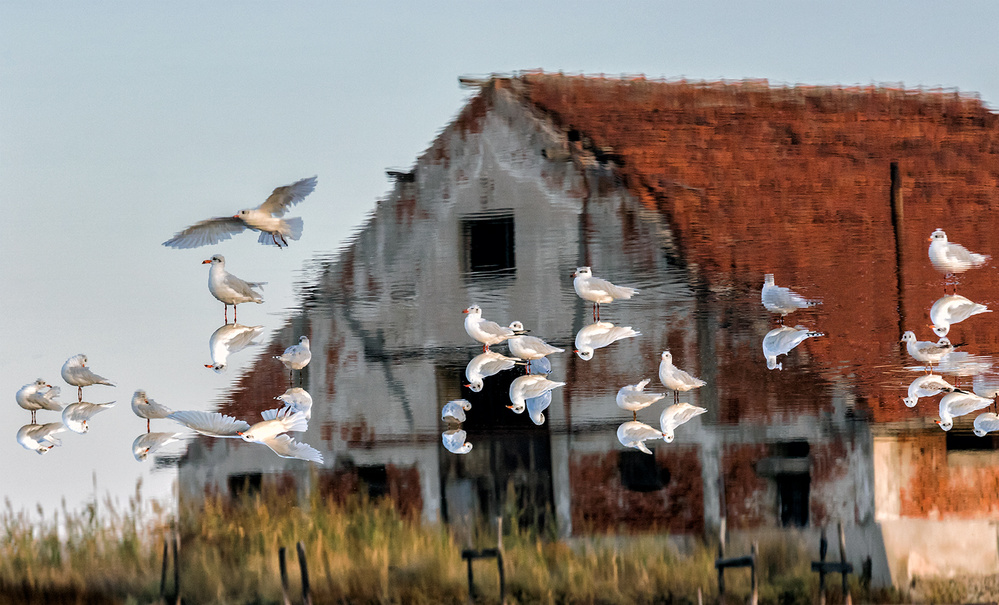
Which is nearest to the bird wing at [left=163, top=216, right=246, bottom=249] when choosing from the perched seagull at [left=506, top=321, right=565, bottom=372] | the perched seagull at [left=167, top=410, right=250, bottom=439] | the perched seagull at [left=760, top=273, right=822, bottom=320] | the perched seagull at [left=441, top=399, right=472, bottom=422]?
the perched seagull at [left=167, top=410, right=250, bottom=439]

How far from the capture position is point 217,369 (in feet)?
25.6

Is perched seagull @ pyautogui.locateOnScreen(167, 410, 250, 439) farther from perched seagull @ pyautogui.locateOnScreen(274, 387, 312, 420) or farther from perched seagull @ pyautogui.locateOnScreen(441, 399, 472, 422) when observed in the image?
perched seagull @ pyautogui.locateOnScreen(441, 399, 472, 422)

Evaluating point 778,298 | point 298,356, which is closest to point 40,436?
point 298,356

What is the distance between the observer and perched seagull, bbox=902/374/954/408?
8.79 metres

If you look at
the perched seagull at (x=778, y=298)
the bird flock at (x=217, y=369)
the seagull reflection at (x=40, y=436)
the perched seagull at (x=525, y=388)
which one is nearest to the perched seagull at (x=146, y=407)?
the bird flock at (x=217, y=369)

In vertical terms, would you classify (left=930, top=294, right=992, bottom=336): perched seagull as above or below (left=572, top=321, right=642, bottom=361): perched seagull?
above

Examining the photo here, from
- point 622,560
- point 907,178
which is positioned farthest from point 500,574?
point 907,178

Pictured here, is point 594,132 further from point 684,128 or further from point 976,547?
point 976,547

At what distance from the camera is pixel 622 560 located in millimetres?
9203

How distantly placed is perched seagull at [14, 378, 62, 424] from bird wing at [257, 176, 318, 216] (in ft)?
7.28

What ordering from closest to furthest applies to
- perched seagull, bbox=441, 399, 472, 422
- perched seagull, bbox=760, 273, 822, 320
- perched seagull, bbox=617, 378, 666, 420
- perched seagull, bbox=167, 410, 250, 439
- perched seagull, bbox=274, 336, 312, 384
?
perched seagull, bbox=167, 410, 250, 439
perched seagull, bbox=760, 273, 822, 320
perched seagull, bbox=617, 378, 666, 420
perched seagull, bbox=274, 336, 312, 384
perched seagull, bbox=441, 399, 472, 422

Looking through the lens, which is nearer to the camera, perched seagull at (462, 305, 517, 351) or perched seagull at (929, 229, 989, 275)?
perched seagull at (462, 305, 517, 351)

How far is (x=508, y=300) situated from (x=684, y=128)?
2516 millimetres

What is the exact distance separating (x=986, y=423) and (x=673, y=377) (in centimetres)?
231
